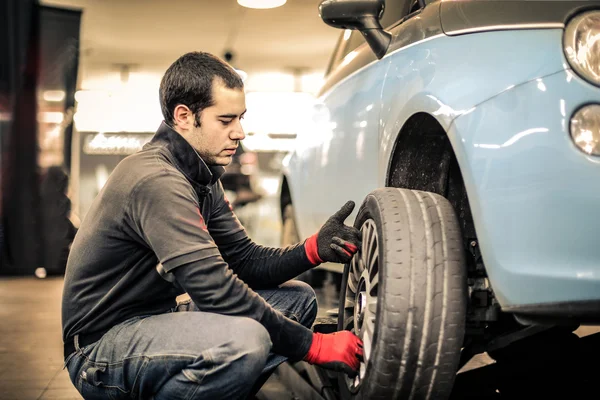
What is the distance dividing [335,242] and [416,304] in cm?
60

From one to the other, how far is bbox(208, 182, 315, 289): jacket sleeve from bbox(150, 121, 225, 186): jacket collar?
314mm

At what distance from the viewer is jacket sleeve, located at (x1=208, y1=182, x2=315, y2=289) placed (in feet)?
8.77

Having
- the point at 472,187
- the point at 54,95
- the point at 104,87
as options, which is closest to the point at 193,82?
the point at 472,187

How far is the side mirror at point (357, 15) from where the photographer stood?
7.93ft

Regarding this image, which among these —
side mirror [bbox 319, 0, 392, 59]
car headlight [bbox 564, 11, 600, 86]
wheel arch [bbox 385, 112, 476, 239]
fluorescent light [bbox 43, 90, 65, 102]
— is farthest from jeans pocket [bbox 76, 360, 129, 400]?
fluorescent light [bbox 43, 90, 65, 102]

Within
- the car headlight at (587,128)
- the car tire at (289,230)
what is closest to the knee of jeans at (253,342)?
the car headlight at (587,128)

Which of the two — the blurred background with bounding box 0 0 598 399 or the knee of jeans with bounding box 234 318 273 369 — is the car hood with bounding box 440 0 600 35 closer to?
the knee of jeans with bounding box 234 318 273 369

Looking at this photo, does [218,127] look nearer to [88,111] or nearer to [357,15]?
[357,15]

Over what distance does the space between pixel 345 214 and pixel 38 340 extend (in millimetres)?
2503

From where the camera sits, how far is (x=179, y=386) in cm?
209

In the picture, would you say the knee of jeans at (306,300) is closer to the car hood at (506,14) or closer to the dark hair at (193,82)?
the dark hair at (193,82)

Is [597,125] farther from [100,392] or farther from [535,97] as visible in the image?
[100,392]

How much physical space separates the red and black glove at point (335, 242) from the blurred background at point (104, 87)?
1462 millimetres

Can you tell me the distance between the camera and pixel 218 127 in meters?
2.34
